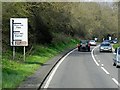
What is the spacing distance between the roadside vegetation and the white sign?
0.97 metres

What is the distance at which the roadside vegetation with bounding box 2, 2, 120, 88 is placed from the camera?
955 inches

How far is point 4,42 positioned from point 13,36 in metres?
4.84

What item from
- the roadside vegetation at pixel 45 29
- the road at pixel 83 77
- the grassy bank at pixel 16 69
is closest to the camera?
the grassy bank at pixel 16 69

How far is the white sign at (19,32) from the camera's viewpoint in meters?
27.6

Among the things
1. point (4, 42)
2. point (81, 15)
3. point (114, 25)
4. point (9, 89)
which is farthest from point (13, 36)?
point (114, 25)

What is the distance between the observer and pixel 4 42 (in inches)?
1282

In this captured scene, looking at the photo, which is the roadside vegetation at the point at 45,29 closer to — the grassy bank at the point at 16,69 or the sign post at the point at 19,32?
the grassy bank at the point at 16,69

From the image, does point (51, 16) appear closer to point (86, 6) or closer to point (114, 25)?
point (86, 6)

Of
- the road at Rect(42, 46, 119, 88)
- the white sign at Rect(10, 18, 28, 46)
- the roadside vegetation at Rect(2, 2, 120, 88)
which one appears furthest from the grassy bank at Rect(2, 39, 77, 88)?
the white sign at Rect(10, 18, 28, 46)

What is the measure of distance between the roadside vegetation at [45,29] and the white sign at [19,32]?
0.97 metres

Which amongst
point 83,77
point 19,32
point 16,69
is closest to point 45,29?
point 19,32

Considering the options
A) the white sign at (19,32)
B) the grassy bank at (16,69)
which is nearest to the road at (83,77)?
the grassy bank at (16,69)

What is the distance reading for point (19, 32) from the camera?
28094 millimetres

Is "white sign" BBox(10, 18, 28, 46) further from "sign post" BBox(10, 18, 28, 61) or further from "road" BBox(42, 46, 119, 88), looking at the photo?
"road" BBox(42, 46, 119, 88)
